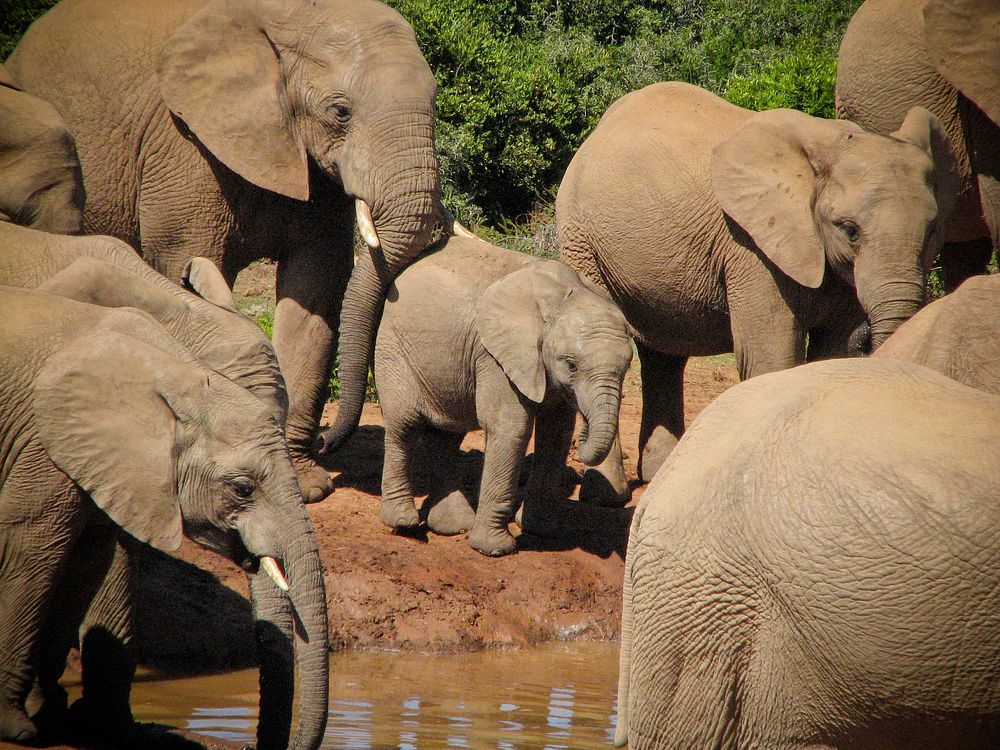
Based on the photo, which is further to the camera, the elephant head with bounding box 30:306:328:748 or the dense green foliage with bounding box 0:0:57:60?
the dense green foliage with bounding box 0:0:57:60

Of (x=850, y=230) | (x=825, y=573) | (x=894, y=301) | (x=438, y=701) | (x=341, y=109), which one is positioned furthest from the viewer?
(x=341, y=109)

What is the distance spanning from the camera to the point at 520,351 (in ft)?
22.1

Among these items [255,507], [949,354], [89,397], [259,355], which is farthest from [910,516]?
[259,355]

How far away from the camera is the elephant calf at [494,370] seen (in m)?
6.60

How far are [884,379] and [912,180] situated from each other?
3.65 m

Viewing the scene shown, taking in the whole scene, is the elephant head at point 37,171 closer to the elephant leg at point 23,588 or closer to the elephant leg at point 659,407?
the elephant leg at point 23,588

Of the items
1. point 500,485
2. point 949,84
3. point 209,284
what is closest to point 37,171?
point 209,284

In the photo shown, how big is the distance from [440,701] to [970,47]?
3796 millimetres

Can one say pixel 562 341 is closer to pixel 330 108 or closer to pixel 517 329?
pixel 517 329

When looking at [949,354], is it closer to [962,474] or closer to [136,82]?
[962,474]

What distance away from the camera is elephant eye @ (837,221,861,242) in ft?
21.7

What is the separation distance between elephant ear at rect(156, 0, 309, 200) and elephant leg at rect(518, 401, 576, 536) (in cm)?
159

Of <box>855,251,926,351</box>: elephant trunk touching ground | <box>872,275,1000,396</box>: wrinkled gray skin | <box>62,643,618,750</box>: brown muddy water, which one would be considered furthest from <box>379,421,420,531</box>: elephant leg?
<box>872,275,1000,396</box>: wrinkled gray skin

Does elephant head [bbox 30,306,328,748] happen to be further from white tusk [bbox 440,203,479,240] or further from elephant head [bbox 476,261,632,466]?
white tusk [bbox 440,203,479,240]
